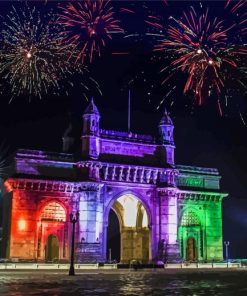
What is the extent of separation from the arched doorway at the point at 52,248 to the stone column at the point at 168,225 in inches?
409

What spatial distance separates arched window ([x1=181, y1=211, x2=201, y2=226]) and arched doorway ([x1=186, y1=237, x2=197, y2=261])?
5.42ft

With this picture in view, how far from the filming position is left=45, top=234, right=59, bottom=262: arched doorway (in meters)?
47.3

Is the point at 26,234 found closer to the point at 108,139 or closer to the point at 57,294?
the point at 108,139

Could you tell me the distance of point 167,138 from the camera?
52125 millimetres

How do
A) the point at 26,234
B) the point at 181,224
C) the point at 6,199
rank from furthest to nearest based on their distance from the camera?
the point at 181,224
the point at 6,199
the point at 26,234

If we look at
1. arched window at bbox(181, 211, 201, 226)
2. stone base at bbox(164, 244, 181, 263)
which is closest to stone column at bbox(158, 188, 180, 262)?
stone base at bbox(164, 244, 181, 263)

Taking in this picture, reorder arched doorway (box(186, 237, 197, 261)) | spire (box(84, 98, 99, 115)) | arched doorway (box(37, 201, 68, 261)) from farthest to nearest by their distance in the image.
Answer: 1. arched doorway (box(186, 237, 197, 261))
2. spire (box(84, 98, 99, 115))
3. arched doorway (box(37, 201, 68, 261))

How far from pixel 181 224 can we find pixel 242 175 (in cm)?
1241

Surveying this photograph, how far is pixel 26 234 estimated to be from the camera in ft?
146

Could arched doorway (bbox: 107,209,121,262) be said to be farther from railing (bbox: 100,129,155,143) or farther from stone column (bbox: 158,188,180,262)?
railing (bbox: 100,129,155,143)

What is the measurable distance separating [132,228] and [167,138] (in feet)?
35.7

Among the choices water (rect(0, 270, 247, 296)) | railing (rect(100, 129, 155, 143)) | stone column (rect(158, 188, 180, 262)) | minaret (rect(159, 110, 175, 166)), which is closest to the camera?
water (rect(0, 270, 247, 296))

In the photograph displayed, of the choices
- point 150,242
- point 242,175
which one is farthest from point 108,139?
point 242,175

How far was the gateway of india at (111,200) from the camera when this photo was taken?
45.1m
